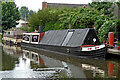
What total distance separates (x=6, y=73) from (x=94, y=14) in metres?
16.2

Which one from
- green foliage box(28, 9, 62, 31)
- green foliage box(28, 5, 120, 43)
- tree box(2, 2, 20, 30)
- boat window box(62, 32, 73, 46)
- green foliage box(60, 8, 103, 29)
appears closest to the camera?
boat window box(62, 32, 73, 46)

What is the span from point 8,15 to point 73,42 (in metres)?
34.2

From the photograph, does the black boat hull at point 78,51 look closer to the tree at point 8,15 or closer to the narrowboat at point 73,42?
the narrowboat at point 73,42

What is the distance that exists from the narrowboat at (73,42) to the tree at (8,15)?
25.6 meters

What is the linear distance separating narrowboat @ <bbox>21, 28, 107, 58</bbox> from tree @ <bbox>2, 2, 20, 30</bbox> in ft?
84.1

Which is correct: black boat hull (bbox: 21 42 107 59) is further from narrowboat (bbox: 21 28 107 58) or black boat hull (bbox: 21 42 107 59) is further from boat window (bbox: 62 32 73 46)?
boat window (bbox: 62 32 73 46)

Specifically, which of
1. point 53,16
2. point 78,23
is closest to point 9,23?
point 53,16

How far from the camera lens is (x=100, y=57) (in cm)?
1595

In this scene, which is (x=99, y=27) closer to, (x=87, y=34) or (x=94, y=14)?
(x=94, y=14)

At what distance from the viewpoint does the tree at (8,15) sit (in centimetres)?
4881

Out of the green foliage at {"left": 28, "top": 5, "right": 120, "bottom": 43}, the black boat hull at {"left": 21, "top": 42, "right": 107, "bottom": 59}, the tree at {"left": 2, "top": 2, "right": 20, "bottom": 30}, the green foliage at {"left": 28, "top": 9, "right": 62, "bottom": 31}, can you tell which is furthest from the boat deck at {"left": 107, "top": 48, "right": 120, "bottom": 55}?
the tree at {"left": 2, "top": 2, "right": 20, "bottom": 30}

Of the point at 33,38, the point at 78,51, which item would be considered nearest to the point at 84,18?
the point at 33,38

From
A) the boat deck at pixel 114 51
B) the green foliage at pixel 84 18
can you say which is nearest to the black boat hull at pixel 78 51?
the boat deck at pixel 114 51

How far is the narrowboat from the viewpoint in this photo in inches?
630
